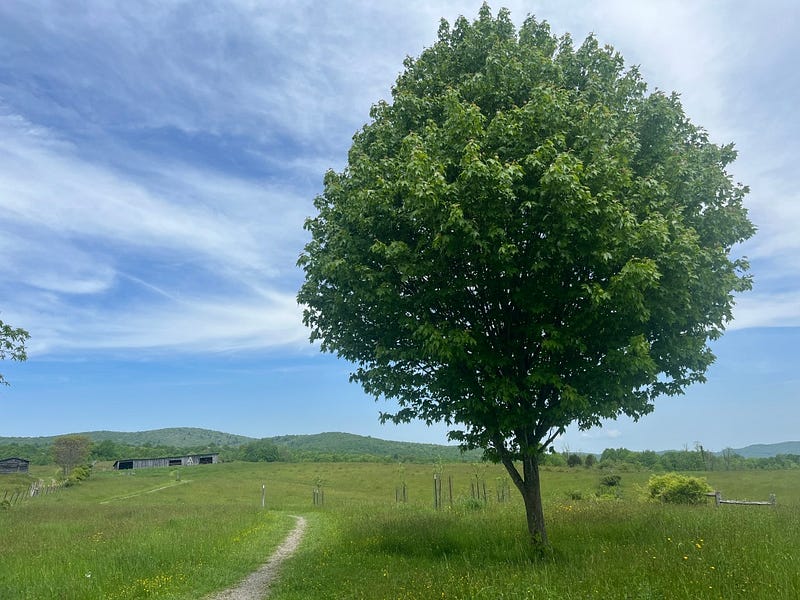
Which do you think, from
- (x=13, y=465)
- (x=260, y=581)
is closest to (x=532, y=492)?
(x=260, y=581)

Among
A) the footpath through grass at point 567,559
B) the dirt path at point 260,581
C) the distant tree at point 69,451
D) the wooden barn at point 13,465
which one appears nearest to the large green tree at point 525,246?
the footpath through grass at point 567,559

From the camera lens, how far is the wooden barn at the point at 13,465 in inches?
4336

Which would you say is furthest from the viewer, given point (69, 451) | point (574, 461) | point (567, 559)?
point (69, 451)

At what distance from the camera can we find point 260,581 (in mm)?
13820

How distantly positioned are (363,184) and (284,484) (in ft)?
272

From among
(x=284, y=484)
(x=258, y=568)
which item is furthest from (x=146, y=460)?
(x=258, y=568)

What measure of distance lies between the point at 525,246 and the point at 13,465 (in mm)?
140622

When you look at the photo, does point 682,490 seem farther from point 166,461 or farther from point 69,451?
point 166,461

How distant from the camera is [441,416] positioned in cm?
1373

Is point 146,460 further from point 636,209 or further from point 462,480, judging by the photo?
point 636,209

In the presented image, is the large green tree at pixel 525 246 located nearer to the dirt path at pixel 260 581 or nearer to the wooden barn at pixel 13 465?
the dirt path at pixel 260 581

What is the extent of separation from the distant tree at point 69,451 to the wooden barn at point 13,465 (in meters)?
8.08

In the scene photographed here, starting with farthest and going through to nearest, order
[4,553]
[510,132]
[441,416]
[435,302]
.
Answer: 1. [4,553]
2. [441,416]
3. [435,302]
4. [510,132]

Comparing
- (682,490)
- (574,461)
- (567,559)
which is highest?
(567,559)
